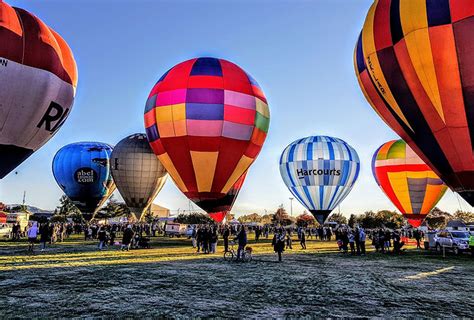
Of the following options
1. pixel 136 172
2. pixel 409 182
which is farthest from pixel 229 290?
pixel 409 182

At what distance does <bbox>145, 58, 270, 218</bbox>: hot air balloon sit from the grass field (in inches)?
297

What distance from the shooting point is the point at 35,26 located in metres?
15.0

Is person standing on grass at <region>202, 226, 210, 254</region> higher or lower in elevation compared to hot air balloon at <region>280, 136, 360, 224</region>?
lower

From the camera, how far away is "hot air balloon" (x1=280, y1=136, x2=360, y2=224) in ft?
102

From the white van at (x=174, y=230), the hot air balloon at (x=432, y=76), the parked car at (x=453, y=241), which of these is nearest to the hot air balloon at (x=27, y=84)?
the hot air balloon at (x=432, y=76)

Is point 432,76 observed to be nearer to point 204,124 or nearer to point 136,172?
point 204,124

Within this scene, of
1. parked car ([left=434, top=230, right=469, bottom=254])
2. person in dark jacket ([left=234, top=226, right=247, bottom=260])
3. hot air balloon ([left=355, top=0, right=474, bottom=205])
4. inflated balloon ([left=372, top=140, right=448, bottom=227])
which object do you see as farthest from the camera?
inflated balloon ([left=372, top=140, right=448, bottom=227])

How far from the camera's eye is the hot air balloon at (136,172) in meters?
29.7

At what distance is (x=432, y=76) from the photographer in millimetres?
13469

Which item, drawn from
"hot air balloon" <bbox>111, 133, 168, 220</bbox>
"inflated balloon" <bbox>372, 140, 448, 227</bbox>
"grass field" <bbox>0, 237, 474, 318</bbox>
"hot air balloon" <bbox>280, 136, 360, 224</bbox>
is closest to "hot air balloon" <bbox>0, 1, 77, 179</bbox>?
"grass field" <bbox>0, 237, 474, 318</bbox>

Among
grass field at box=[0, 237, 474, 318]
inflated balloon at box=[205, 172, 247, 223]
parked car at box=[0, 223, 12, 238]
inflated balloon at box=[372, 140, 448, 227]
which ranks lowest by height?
grass field at box=[0, 237, 474, 318]

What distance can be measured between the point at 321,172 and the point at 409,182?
718 centimetres

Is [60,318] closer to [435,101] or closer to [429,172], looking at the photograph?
[435,101]

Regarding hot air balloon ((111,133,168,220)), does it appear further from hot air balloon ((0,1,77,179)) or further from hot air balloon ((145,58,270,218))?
hot air balloon ((0,1,77,179))
